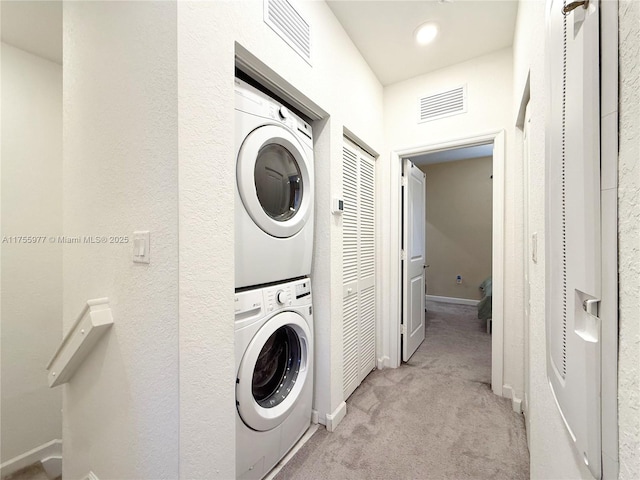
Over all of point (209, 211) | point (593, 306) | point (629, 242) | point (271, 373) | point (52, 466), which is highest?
point (209, 211)

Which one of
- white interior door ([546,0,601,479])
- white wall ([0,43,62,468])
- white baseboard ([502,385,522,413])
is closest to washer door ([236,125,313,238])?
white interior door ([546,0,601,479])

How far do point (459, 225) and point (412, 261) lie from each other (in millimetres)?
2795

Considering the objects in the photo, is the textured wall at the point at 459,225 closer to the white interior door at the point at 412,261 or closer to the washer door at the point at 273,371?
the white interior door at the point at 412,261

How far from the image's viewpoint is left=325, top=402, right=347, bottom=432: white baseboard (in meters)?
1.64

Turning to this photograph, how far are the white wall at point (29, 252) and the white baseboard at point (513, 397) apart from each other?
3154 millimetres

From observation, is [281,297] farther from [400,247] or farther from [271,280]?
[400,247]

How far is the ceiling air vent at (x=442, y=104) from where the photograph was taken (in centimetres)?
216

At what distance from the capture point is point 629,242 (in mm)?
377

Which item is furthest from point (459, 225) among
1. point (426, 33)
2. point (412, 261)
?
point (426, 33)

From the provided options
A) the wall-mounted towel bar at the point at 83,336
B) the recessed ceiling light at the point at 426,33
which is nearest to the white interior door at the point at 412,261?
the recessed ceiling light at the point at 426,33

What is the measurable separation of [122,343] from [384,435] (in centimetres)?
152

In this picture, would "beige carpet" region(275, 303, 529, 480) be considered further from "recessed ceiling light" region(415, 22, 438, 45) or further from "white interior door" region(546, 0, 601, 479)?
"recessed ceiling light" region(415, 22, 438, 45)

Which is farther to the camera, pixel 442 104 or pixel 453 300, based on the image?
pixel 453 300

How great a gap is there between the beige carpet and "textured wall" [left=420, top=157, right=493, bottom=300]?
2.66 m
